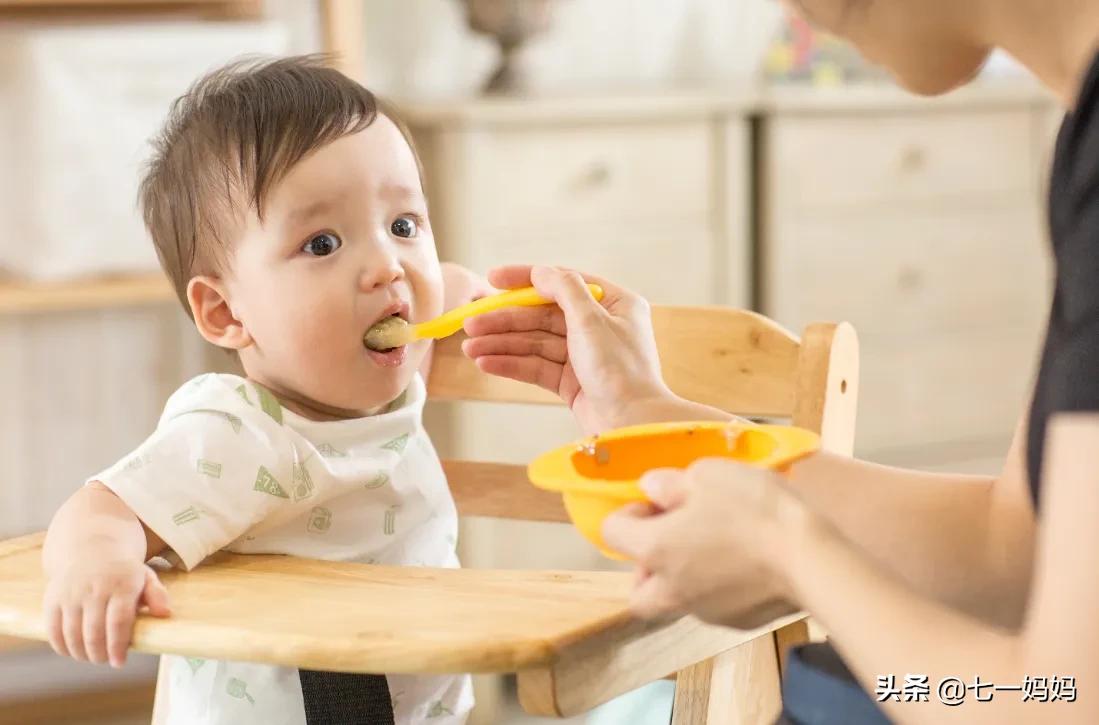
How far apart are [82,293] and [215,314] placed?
103cm

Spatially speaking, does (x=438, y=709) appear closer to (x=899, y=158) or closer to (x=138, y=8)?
(x=138, y=8)

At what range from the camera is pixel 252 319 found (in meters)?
1.16

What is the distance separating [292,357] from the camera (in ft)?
3.74

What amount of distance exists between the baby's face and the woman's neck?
0.52m

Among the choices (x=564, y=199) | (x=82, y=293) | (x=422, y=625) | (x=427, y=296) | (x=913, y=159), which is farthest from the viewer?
(x=913, y=159)

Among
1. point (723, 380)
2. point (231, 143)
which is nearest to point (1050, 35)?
point (723, 380)

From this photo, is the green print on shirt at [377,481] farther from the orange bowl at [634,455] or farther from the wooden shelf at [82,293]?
the wooden shelf at [82,293]

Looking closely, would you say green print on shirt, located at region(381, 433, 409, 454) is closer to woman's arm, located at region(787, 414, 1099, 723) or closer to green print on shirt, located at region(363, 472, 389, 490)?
green print on shirt, located at region(363, 472, 389, 490)

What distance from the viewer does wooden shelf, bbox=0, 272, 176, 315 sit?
211 centimetres

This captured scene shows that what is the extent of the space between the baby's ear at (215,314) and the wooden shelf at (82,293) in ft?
3.20

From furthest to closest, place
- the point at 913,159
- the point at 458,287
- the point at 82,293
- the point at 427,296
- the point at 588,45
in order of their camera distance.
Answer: the point at 588,45
the point at 913,159
the point at 82,293
the point at 458,287
the point at 427,296

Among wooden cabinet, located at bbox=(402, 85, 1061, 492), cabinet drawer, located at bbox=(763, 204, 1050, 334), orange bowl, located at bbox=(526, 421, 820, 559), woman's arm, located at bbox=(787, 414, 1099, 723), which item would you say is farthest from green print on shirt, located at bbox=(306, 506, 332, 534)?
cabinet drawer, located at bbox=(763, 204, 1050, 334)

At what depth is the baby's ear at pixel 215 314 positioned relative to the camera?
118cm

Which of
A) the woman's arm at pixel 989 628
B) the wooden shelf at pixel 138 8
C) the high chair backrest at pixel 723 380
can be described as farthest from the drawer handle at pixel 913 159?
the woman's arm at pixel 989 628
